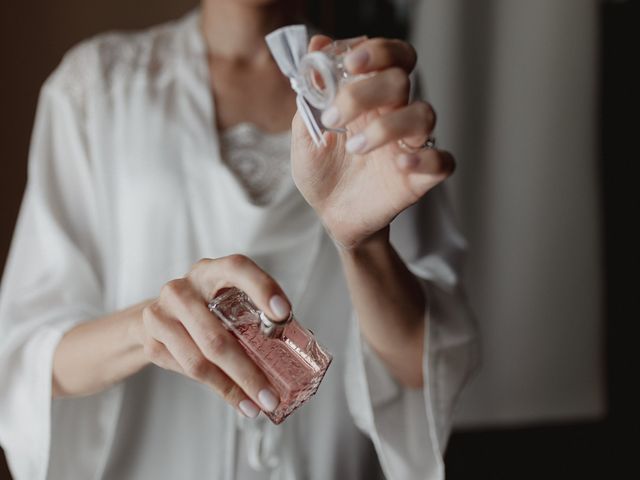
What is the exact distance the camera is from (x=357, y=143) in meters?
0.40

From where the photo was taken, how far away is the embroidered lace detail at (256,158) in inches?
28.1

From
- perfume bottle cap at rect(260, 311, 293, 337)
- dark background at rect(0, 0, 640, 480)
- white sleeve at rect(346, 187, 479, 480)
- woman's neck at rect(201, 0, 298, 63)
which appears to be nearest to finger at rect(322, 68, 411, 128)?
perfume bottle cap at rect(260, 311, 293, 337)

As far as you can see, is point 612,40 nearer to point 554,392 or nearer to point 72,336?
point 554,392

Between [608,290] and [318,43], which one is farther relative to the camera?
[608,290]

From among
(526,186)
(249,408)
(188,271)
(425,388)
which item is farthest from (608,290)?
(249,408)

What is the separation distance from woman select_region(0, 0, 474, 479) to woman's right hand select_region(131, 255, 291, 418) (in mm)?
96

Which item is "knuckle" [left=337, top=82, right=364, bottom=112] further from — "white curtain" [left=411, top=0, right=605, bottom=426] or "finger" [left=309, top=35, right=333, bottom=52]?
"white curtain" [left=411, top=0, right=605, bottom=426]

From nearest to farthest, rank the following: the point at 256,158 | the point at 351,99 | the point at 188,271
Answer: the point at 351,99, the point at 188,271, the point at 256,158

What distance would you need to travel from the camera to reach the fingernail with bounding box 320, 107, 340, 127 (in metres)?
0.40

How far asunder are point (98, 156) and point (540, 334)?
0.71 metres

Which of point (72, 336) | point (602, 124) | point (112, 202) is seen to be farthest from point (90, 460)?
point (602, 124)

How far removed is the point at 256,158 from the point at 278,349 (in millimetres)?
314

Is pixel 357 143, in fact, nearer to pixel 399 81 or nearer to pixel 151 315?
pixel 399 81

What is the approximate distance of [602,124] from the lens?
1.15 meters
